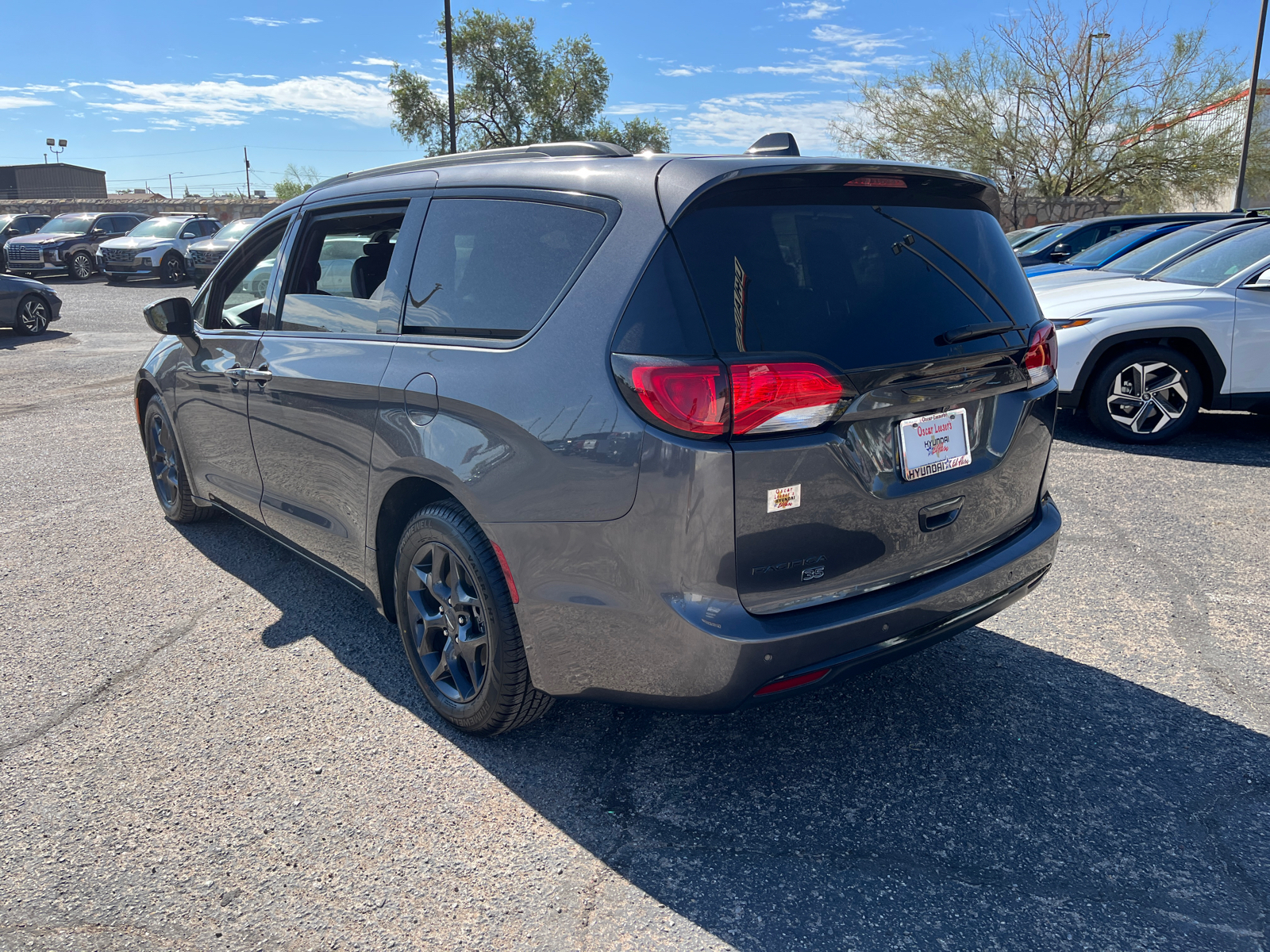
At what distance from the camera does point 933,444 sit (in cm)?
254

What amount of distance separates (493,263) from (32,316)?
1522 centimetres

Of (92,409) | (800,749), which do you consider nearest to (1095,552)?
(800,749)

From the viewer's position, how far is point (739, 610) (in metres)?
2.29

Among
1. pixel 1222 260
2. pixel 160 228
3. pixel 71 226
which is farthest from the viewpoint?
pixel 71 226

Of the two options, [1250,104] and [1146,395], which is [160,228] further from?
[1250,104]

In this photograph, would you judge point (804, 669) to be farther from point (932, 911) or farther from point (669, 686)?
point (932, 911)

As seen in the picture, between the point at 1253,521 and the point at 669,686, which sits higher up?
the point at 669,686

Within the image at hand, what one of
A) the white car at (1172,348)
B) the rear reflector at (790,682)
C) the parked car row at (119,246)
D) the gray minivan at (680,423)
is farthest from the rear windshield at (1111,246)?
the parked car row at (119,246)

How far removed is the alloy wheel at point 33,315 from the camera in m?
14.6

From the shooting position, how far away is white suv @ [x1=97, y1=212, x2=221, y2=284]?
22812 millimetres

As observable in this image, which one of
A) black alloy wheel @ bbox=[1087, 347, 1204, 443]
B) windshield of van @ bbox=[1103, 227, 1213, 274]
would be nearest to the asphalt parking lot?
black alloy wheel @ bbox=[1087, 347, 1204, 443]

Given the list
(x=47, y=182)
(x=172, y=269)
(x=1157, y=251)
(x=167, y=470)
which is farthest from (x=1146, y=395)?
(x=47, y=182)

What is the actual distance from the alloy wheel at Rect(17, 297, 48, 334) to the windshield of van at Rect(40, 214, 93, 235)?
11.8 metres

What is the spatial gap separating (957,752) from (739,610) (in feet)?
3.60
